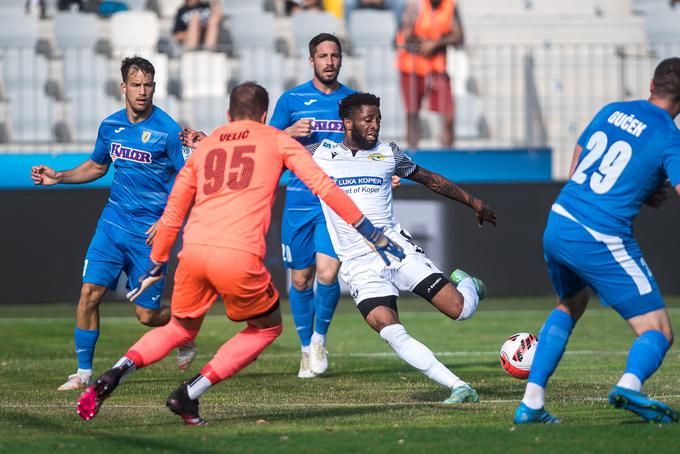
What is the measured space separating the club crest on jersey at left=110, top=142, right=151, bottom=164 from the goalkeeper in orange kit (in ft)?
8.29

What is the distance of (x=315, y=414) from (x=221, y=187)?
1686 millimetres

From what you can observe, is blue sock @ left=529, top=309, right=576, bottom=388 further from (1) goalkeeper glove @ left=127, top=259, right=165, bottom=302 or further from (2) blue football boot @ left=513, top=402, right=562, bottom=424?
(1) goalkeeper glove @ left=127, top=259, right=165, bottom=302

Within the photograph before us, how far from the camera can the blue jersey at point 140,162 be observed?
9461 millimetres

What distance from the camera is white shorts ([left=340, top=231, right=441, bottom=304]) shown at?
8234 mm

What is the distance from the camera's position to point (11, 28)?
19.8 m

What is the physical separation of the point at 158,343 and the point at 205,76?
11.6 meters

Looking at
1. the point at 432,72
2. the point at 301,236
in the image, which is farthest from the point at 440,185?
the point at 432,72

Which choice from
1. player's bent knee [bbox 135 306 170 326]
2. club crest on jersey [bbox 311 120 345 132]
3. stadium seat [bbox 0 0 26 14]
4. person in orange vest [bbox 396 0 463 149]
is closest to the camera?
player's bent knee [bbox 135 306 170 326]

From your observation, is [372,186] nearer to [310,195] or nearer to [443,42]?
[310,195]

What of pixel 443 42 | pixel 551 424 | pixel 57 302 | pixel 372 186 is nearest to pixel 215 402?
pixel 372 186

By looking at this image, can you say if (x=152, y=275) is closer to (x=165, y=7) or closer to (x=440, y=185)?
(x=440, y=185)

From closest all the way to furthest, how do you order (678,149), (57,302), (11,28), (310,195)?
(678,149), (310,195), (57,302), (11,28)

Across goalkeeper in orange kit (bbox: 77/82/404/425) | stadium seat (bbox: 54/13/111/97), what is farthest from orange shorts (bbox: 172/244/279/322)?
stadium seat (bbox: 54/13/111/97)

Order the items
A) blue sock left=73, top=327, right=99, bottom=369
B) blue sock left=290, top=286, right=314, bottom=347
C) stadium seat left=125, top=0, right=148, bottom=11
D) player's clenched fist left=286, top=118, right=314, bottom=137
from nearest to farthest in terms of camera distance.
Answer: player's clenched fist left=286, top=118, right=314, bottom=137
blue sock left=73, top=327, right=99, bottom=369
blue sock left=290, top=286, right=314, bottom=347
stadium seat left=125, top=0, right=148, bottom=11
